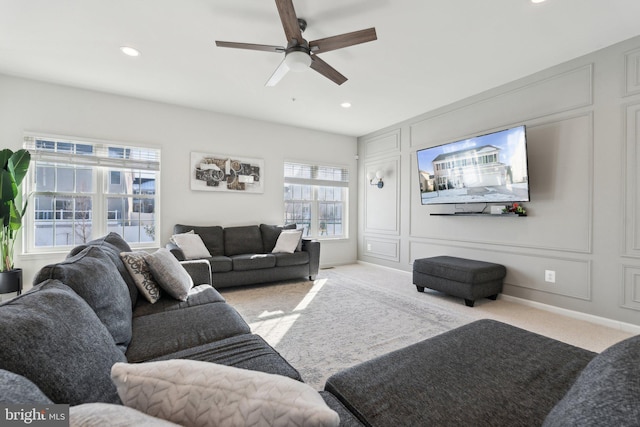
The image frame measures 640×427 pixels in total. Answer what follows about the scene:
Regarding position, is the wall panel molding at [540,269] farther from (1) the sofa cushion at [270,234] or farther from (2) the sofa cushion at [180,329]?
(2) the sofa cushion at [180,329]

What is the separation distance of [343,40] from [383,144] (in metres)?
3.41

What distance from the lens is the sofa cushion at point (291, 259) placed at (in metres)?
4.16

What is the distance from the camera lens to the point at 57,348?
706mm

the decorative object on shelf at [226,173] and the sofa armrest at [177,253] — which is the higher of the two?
the decorative object on shelf at [226,173]

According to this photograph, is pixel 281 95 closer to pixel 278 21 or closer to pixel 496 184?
pixel 278 21

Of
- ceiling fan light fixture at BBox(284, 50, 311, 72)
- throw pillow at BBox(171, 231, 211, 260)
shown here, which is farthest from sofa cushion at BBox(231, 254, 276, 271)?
ceiling fan light fixture at BBox(284, 50, 311, 72)

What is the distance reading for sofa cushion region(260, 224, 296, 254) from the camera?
4.68m

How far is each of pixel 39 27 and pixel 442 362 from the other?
4.00 meters

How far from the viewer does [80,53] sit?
114 inches

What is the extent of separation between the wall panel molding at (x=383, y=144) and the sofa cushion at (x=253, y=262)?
9.59ft

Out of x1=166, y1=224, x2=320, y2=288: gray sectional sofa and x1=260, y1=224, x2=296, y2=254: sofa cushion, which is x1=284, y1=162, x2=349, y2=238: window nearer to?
x1=260, y1=224, x2=296, y2=254: sofa cushion

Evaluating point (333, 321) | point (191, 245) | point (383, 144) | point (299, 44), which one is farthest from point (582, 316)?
point (191, 245)

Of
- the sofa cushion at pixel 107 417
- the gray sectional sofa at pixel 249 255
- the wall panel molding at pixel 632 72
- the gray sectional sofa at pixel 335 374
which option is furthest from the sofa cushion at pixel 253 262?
the wall panel molding at pixel 632 72

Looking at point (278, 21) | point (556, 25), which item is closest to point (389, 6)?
point (278, 21)
